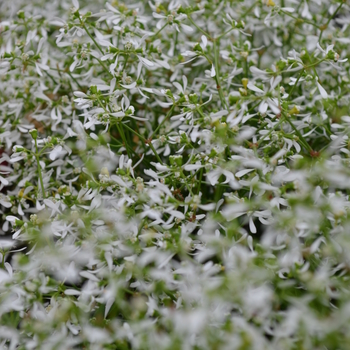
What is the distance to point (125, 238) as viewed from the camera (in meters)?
0.70

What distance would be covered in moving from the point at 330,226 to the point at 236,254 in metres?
0.16

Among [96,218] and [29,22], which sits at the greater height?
[29,22]

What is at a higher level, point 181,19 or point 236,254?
point 181,19

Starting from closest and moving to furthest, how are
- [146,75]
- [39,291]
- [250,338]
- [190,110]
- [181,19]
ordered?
[250,338] → [39,291] → [190,110] → [181,19] → [146,75]

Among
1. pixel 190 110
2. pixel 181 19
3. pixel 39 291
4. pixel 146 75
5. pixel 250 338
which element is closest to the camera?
pixel 250 338

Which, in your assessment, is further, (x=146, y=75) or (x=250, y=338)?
(x=146, y=75)

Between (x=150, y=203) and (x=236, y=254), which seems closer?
(x=236, y=254)

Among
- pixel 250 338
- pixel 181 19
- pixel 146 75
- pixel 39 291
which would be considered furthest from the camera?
pixel 146 75

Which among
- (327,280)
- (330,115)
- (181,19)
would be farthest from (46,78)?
(327,280)

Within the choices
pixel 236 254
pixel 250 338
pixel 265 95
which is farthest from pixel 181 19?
pixel 250 338

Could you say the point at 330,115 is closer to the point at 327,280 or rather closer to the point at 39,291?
the point at 327,280

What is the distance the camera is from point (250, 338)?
491mm

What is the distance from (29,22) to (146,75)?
0.99 feet

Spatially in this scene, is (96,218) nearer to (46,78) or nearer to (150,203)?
(150,203)
